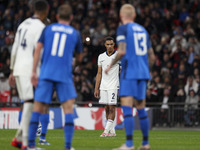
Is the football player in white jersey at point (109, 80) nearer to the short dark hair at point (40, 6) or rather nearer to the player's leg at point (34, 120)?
the short dark hair at point (40, 6)

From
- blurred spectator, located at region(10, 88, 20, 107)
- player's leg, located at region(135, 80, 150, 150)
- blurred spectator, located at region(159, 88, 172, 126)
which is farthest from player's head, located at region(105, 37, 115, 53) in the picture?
blurred spectator, located at region(10, 88, 20, 107)

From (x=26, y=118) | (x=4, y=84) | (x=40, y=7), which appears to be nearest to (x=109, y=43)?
(x=40, y=7)

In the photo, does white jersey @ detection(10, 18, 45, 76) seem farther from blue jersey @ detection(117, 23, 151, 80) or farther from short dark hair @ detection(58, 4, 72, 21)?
blue jersey @ detection(117, 23, 151, 80)

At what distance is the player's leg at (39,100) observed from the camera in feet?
27.6

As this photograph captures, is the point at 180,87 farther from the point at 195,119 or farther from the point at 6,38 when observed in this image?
the point at 6,38

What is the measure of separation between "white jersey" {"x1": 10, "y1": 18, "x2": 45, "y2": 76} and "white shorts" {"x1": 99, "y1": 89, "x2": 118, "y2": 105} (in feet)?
20.1

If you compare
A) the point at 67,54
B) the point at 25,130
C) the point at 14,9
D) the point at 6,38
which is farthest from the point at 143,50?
the point at 14,9

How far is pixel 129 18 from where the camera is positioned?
9.31m

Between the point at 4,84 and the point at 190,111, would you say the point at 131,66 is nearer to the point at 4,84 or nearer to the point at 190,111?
the point at 190,111

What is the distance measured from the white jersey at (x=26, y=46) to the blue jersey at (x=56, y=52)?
73 centimetres

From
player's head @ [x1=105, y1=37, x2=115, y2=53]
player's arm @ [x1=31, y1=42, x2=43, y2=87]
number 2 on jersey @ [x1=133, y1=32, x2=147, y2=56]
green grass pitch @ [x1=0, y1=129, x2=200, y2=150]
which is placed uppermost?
player's head @ [x1=105, y1=37, x2=115, y2=53]

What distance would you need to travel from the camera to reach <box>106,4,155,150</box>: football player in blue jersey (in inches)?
358

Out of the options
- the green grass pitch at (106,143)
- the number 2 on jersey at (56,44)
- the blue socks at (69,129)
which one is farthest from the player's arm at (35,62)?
the green grass pitch at (106,143)

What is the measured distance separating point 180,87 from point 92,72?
4.54 meters
